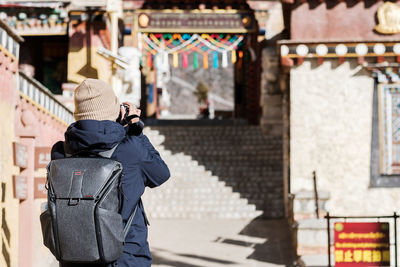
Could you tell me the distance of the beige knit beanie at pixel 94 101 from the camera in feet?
10.5

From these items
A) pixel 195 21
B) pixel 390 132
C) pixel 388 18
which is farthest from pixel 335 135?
pixel 195 21

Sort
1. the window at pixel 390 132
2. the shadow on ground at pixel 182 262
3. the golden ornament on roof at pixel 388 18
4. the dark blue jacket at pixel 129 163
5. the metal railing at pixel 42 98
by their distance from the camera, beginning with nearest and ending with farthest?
the dark blue jacket at pixel 129 163
the metal railing at pixel 42 98
the shadow on ground at pixel 182 262
the window at pixel 390 132
the golden ornament on roof at pixel 388 18

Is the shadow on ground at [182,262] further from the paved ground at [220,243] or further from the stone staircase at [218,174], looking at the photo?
the stone staircase at [218,174]

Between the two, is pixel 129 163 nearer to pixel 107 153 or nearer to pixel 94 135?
pixel 107 153

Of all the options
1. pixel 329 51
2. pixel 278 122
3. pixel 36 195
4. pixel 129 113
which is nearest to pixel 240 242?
pixel 329 51

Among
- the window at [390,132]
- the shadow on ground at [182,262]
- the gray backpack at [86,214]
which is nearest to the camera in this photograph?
the gray backpack at [86,214]

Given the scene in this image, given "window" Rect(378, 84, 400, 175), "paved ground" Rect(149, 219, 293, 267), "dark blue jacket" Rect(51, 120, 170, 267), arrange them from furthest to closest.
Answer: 1. "window" Rect(378, 84, 400, 175)
2. "paved ground" Rect(149, 219, 293, 267)
3. "dark blue jacket" Rect(51, 120, 170, 267)

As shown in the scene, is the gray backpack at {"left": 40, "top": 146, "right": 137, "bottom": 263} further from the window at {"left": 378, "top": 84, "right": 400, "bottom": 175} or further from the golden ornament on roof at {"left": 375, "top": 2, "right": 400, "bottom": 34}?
the golden ornament on roof at {"left": 375, "top": 2, "right": 400, "bottom": 34}

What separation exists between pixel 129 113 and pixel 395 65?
921 cm

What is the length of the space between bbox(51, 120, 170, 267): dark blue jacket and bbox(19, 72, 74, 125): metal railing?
576 cm

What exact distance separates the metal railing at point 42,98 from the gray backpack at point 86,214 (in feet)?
19.3

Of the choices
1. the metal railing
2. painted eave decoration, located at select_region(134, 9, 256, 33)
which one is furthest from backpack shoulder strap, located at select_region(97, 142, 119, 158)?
painted eave decoration, located at select_region(134, 9, 256, 33)

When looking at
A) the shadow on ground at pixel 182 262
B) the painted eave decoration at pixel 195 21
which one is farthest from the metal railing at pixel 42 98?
the painted eave decoration at pixel 195 21

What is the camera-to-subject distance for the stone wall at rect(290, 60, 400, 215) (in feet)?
38.5
